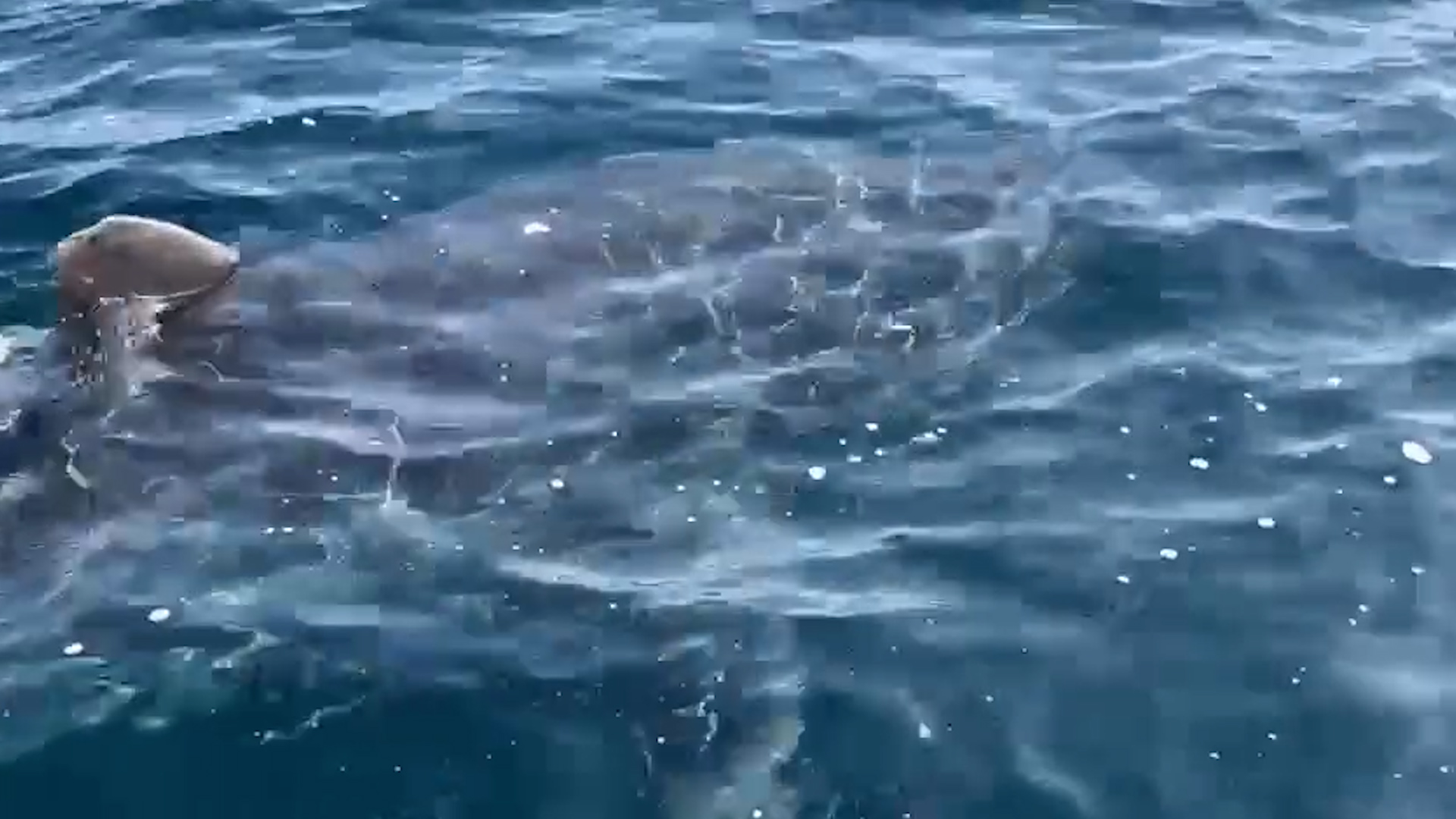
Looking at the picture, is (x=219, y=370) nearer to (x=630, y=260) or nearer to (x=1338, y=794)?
(x=630, y=260)

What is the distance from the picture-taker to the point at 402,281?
1705 cm

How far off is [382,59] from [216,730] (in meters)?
13.1

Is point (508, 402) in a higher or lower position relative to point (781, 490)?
higher

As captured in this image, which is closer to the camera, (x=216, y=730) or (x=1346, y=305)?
(x=216, y=730)

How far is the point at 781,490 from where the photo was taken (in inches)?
574

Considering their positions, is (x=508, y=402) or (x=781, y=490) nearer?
(x=781, y=490)

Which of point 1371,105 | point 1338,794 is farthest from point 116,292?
point 1371,105

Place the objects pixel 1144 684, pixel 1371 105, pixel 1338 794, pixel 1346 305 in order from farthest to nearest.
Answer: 1. pixel 1371 105
2. pixel 1346 305
3. pixel 1144 684
4. pixel 1338 794

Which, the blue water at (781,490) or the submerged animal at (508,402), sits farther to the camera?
the submerged animal at (508,402)

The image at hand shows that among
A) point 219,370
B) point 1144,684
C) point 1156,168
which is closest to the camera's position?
point 1144,684

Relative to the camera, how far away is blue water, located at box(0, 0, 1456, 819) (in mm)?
12148

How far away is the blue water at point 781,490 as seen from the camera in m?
12.1

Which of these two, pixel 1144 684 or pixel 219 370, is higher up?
pixel 219 370

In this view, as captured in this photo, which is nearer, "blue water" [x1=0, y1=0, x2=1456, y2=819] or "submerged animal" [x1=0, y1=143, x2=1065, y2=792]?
"blue water" [x1=0, y1=0, x2=1456, y2=819]
